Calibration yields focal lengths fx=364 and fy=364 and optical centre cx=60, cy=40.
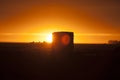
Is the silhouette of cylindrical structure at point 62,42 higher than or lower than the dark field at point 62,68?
higher

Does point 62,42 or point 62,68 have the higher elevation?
point 62,42

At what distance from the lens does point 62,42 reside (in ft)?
121

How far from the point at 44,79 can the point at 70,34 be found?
1064 centimetres

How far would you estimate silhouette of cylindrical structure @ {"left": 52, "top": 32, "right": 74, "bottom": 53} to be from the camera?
3703 cm

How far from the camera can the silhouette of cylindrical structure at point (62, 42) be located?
121 feet

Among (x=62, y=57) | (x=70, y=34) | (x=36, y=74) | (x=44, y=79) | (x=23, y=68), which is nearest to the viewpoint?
(x=44, y=79)

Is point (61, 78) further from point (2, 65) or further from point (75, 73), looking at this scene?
point (2, 65)

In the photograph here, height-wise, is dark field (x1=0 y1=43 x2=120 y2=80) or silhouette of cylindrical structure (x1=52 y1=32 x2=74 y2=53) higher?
silhouette of cylindrical structure (x1=52 y1=32 x2=74 y2=53)

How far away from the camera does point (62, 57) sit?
36000mm

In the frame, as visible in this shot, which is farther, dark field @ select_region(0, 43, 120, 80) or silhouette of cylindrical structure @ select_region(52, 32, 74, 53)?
silhouette of cylindrical structure @ select_region(52, 32, 74, 53)

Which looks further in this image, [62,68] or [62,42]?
[62,42]

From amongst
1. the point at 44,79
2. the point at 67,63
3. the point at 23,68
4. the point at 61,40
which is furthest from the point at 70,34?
the point at 44,79

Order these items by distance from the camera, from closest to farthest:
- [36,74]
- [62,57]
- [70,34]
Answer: [36,74] → [62,57] → [70,34]

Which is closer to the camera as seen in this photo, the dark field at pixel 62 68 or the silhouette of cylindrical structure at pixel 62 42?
the dark field at pixel 62 68
